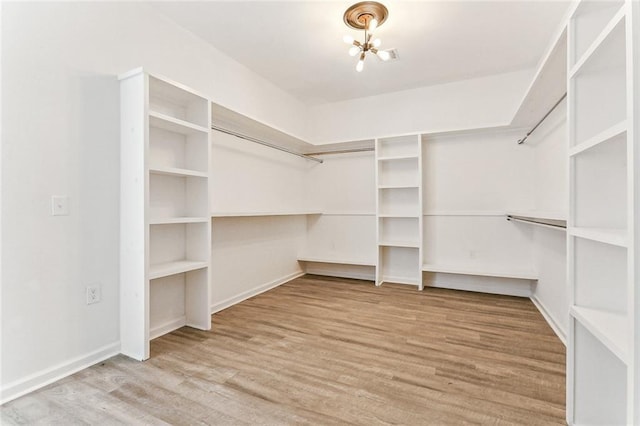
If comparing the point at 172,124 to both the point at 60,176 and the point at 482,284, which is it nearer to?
the point at 60,176

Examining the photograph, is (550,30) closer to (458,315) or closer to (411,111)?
(411,111)

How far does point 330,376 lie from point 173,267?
141cm

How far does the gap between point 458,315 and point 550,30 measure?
277cm

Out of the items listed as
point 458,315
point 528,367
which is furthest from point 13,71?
point 458,315

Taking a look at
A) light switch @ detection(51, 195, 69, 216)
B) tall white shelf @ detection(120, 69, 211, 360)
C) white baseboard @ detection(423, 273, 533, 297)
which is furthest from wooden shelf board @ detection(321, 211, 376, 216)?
light switch @ detection(51, 195, 69, 216)

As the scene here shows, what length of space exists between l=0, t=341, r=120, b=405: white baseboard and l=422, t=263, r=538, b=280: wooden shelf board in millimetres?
3223

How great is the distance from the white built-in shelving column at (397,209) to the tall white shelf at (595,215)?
2454 mm

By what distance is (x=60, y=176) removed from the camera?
6.00 ft

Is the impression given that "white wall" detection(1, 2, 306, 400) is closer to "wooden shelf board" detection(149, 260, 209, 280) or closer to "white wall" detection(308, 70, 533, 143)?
"wooden shelf board" detection(149, 260, 209, 280)

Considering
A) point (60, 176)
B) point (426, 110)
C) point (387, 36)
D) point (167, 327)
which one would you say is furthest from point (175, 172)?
point (426, 110)

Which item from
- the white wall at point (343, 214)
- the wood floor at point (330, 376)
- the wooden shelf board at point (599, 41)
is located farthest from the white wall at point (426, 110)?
the wood floor at point (330, 376)

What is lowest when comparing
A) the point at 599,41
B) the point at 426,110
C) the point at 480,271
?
the point at 480,271

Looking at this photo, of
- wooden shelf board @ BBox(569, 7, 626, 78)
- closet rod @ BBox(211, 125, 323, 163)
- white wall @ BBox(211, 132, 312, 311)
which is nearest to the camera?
wooden shelf board @ BBox(569, 7, 626, 78)

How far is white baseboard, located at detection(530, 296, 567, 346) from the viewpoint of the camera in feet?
7.48
